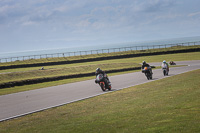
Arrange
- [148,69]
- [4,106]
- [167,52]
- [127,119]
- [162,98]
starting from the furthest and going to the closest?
[167,52] < [148,69] < [4,106] < [162,98] < [127,119]

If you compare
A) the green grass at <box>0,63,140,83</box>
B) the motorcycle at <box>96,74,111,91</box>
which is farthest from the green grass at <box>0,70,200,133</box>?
the green grass at <box>0,63,140,83</box>

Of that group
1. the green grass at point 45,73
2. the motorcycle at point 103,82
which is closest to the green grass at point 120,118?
the motorcycle at point 103,82

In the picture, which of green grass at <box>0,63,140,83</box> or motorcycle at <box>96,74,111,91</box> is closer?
motorcycle at <box>96,74,111,91</box>

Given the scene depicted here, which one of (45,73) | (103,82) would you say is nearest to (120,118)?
(103,82)

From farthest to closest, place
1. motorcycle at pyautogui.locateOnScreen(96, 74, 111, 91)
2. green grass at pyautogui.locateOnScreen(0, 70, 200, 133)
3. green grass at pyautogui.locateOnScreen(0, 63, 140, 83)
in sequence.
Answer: green grass at pyautogui.locateOnScreen(0, 63, 140, 83), motorcycle at pyautogui.locateOnScreen(96, 74, 111, 91), green grass at pyautogui.locateOnScreen(0, 70, 200, 133)

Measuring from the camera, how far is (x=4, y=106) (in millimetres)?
15031

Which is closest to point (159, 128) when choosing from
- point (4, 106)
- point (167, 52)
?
point (4, 106)

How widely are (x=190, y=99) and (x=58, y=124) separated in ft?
16.6

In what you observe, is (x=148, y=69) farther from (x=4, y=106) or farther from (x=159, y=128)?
(x=159, y=128)

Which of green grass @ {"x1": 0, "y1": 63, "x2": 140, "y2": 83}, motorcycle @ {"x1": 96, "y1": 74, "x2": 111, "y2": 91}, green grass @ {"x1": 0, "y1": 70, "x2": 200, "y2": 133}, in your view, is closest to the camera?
green grass @ {"x1": 0, "y1": 70, "x2": 200, "y2": 133}

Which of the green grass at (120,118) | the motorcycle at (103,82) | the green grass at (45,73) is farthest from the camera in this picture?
the green grass at (45,73)

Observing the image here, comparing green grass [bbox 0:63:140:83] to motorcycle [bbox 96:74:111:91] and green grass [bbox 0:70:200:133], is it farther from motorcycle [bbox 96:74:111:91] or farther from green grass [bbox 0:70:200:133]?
green grass [bbox 0:70:200:133]

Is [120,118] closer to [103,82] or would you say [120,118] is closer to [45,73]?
[103,82]

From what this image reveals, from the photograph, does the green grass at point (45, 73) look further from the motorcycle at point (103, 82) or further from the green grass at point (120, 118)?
the green grass at point (120, 118)
